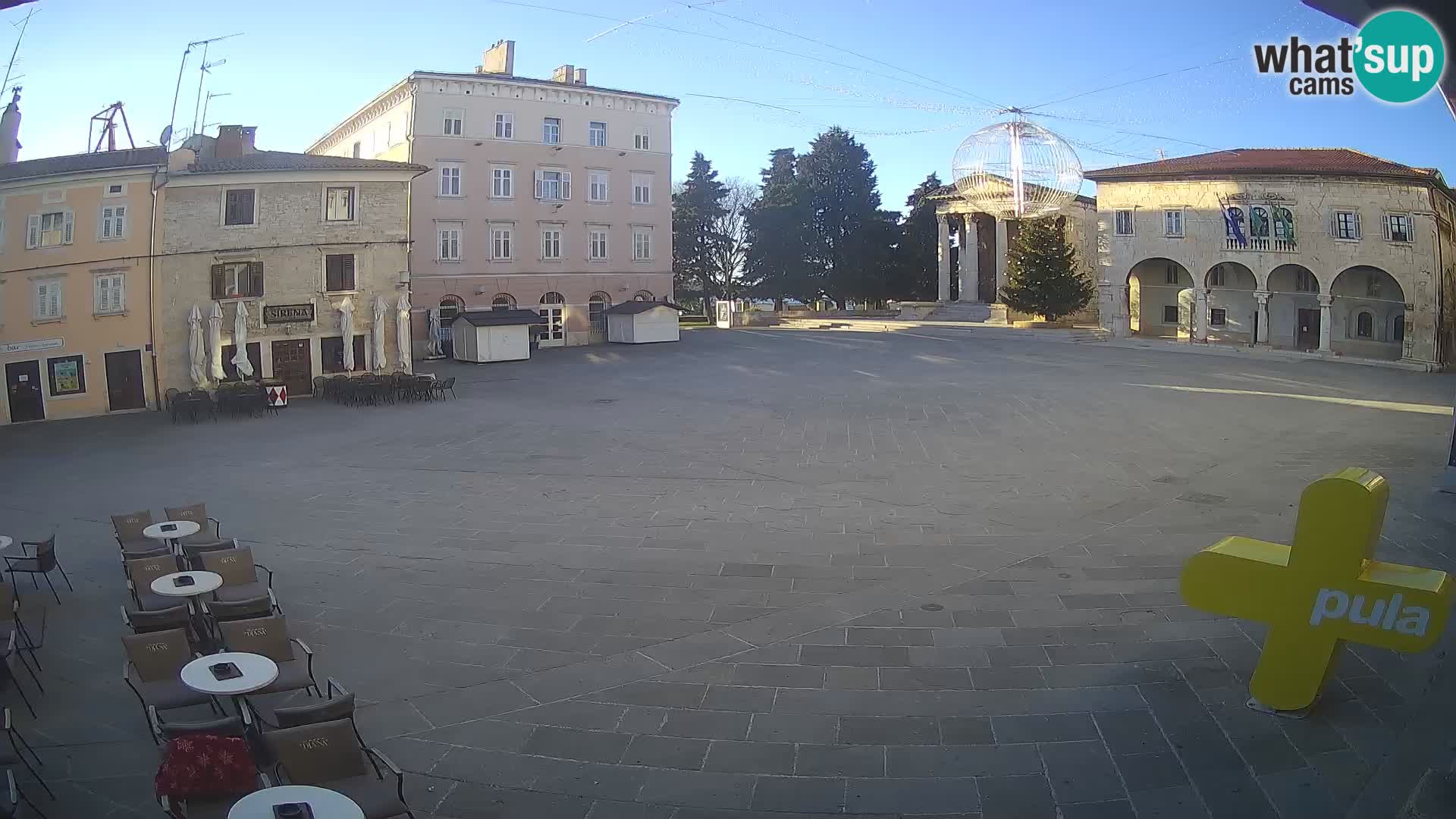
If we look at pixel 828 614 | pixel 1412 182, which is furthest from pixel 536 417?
pixel 1412 182

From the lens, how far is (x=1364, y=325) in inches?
1516

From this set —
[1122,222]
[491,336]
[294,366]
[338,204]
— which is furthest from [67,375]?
[1122,222]

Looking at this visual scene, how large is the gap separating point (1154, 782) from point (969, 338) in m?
39.5

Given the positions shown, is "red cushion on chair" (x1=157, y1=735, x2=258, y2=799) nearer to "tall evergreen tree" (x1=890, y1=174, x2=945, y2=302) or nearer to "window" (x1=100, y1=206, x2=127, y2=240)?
"window" (x1=100, y1=206, x2=127, y2=240)

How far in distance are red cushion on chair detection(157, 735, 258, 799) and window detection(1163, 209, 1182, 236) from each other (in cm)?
4289

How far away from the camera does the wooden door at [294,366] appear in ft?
91.1

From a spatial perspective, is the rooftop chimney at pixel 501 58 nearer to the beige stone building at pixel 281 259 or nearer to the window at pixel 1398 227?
the beige stone building at pixel 281 259

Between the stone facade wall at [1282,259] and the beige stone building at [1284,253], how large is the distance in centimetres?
4

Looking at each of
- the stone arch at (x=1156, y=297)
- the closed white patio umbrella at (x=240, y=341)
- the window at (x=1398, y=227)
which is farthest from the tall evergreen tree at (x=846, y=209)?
the closed white patio umbrella at (x=240, y=341)

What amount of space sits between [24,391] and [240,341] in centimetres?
489

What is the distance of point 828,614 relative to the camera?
348 inches

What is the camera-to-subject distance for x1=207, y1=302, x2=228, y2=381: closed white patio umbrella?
25734 mm

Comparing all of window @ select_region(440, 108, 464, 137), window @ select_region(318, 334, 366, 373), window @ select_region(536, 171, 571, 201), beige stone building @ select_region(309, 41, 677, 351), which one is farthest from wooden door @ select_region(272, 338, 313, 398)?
window @ select_region(536, 171, 571, 201)

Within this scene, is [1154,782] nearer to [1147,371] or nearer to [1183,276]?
[1147,371]
